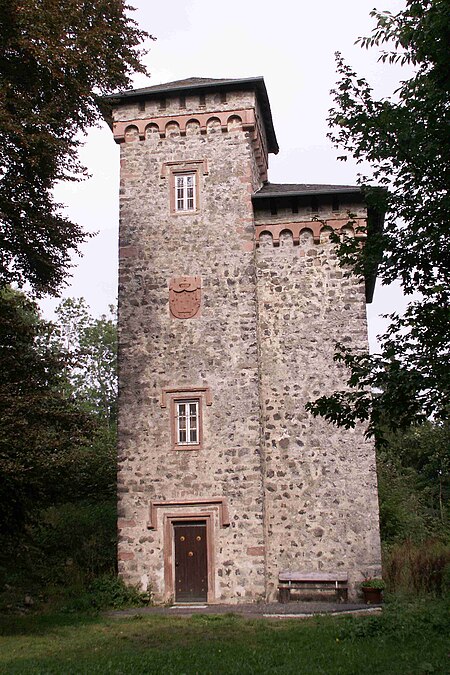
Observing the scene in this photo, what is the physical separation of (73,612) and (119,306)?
6632 mm

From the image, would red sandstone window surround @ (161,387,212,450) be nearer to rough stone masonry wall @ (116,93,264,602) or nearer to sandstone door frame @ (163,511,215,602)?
rough stone masonry wall @ (116,93,264,602)

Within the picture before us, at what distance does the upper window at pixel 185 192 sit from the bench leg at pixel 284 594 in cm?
870

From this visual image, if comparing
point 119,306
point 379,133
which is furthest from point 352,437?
point 379,133

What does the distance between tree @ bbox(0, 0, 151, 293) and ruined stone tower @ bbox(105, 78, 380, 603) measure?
273 cm

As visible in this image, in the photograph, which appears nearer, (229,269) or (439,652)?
(439,652)

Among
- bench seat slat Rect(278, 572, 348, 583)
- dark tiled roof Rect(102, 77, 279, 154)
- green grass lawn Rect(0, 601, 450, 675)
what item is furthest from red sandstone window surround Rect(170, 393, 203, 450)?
dark tiled roof Rect(102, 77, 279, 154)

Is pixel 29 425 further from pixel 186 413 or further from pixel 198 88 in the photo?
pixel 198 88

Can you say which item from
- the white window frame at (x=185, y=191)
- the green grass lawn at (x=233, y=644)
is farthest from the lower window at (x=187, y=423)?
the white window frame at (x=185, y=191)

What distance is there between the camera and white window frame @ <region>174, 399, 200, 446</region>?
56.0ft

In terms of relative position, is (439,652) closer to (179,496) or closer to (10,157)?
(179,496)

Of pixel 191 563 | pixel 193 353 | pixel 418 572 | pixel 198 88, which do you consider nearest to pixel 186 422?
pixel 193 353

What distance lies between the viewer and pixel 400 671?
30.4 ft

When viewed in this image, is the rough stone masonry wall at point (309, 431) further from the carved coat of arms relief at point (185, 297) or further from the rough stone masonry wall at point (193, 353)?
the carved coat of arms relief at point (185, 297)

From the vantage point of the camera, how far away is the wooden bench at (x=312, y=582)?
1620cm
